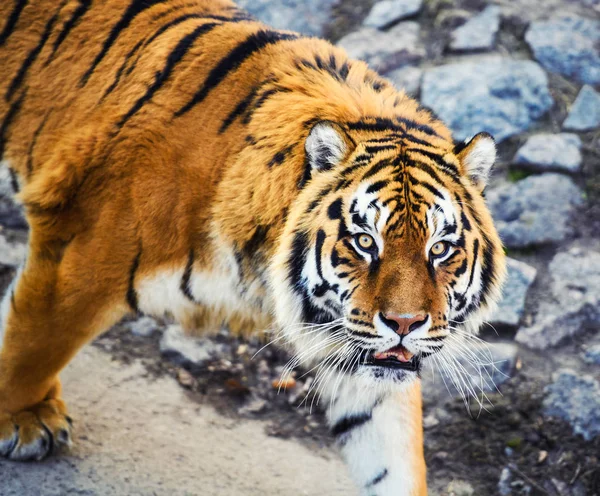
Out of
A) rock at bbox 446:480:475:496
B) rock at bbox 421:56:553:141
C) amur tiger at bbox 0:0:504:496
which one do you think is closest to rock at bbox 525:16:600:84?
rock at bbox 421:56:553:141

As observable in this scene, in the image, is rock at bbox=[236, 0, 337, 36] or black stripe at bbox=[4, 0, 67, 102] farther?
rock at bbox=[236, 0, 337, 36]

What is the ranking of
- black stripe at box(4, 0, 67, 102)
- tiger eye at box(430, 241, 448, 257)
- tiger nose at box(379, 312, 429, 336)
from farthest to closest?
black stripe at box(4, 0, 67, 102) < tiger eye at box(430, 241, 448, 257) < tiger nose at box(379, 312, 429, 336)

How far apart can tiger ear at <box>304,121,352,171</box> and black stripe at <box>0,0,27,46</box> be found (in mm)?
1582

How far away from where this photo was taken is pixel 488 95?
4.44m

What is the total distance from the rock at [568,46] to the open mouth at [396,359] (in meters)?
2.84

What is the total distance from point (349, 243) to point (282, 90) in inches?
25.3

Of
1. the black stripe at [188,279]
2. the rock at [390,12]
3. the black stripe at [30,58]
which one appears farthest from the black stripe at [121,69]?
the rock at [390,12]

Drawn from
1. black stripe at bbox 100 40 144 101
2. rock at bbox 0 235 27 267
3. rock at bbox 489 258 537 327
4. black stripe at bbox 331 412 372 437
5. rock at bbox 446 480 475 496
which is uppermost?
black stripe at bbox 100 40 144 101

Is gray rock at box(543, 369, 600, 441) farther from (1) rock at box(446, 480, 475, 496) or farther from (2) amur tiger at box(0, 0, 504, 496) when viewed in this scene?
(2) amur tiger at box(0, 0, 504, 496)

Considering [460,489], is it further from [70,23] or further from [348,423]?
[70,23]

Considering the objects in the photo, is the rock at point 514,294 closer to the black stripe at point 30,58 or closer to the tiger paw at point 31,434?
the tiger paw at point 31,434

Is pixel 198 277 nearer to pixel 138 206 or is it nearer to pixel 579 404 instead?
pixel 138 206

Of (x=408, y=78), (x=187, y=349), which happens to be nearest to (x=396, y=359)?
(x=187, y=349)

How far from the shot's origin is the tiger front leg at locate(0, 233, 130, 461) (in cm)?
262
